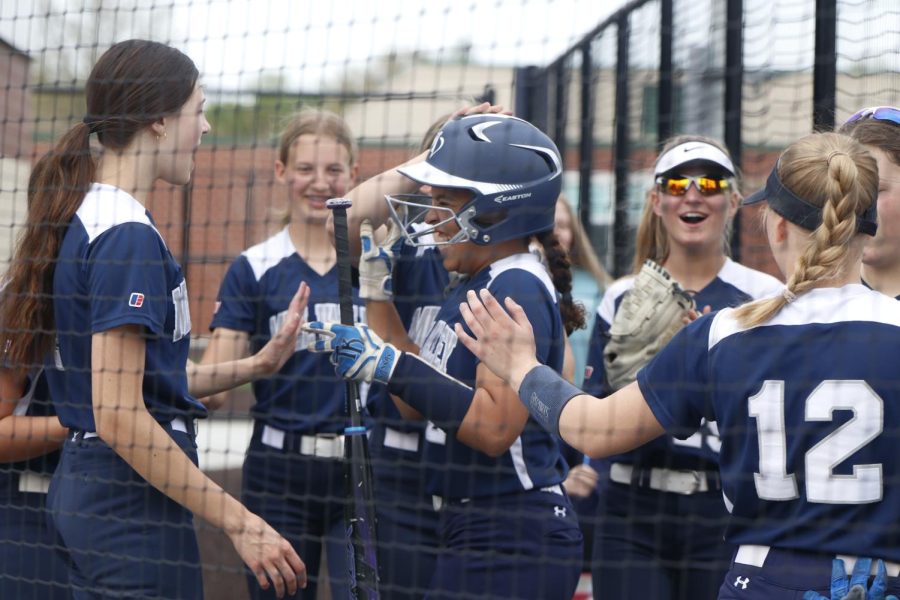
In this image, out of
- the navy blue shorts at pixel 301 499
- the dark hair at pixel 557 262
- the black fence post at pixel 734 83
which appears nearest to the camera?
the dark hair at pixel 557 262

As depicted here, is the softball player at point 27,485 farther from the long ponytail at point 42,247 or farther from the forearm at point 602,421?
the forearm at point 602,421

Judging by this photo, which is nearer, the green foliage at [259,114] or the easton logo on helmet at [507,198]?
the easton logo on helmet at [507,198]

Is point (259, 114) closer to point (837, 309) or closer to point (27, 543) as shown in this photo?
point (27, 543)

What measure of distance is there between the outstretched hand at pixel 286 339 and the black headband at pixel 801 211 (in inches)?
58.9

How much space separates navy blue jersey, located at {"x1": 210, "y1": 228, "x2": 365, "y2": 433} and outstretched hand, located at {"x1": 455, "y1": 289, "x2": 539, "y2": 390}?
130 cm

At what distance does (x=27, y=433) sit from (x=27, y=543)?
0.37 meters

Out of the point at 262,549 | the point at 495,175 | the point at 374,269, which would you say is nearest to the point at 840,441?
the point at 495,175

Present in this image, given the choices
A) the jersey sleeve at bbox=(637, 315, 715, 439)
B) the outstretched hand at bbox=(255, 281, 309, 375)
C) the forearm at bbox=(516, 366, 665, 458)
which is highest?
the outstretched hand at bbox=(255, 281, 309, 375)

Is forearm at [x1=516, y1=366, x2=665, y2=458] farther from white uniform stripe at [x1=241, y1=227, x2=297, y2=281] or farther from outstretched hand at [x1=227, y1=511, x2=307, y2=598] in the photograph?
white uniform stripe at [x1=241, y1=227, x2=297, y2=281]

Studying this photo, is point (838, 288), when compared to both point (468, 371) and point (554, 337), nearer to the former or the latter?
point (554, 337)

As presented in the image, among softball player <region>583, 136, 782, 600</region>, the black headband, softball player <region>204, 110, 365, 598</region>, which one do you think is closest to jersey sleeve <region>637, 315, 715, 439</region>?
the black headband

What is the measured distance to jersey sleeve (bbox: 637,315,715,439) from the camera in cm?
221

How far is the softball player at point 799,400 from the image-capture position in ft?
6.86

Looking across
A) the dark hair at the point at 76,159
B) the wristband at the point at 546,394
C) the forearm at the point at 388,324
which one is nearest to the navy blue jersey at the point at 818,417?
the wristband at the point at 546,394
